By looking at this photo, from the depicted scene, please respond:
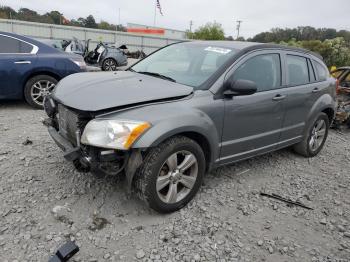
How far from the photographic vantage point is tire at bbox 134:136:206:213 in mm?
2725

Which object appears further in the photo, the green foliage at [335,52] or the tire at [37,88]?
the green foliage at [335,52]

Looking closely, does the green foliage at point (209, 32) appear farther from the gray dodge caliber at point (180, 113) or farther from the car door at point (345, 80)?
the gray dodge caliber at point (180, 113)

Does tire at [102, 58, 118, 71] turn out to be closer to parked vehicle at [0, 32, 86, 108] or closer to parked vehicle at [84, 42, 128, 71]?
parked vehicle at [84, 42, 128, 71]

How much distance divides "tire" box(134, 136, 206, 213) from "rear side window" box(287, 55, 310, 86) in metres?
1.93

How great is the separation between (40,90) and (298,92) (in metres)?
4.70

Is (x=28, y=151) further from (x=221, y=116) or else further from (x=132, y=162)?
(x=221, y=116)

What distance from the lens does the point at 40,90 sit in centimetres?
600

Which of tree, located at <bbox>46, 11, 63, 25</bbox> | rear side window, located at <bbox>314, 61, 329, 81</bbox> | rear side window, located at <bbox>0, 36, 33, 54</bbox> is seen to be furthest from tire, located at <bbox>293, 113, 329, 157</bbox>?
tree, located at <bbox>46, 11, 63, 25</bbox>

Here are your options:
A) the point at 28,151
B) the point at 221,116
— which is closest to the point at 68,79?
the point at 28,151

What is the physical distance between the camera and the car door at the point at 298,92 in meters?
4.04

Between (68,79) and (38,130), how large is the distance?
1.69 m

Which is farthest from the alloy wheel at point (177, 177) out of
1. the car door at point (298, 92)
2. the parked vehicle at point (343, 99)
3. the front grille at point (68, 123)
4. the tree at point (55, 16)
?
the tree at point (55, 16)

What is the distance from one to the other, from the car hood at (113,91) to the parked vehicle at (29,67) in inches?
107

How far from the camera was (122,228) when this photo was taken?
9.16 ft
